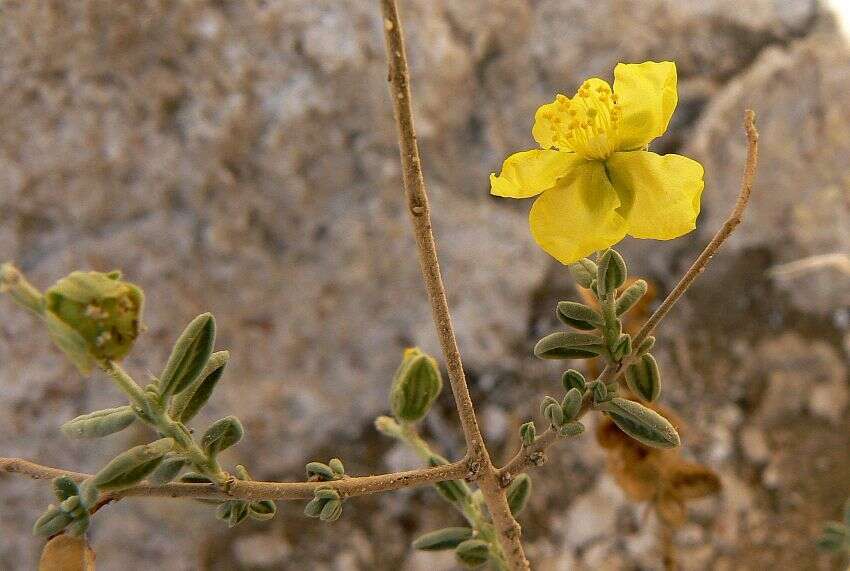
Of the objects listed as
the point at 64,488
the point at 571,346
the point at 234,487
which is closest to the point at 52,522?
the point at 64,488

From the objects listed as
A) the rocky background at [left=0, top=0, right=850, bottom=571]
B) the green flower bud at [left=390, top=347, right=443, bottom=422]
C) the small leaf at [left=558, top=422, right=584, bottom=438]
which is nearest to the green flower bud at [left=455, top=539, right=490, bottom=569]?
the green flower bud at [left=390, top=347, right=443, bottom=422]

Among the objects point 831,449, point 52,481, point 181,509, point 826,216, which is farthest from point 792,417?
point 52,481

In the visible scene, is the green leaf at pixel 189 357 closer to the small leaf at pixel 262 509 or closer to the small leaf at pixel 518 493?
the small leaf at pixel 262 509

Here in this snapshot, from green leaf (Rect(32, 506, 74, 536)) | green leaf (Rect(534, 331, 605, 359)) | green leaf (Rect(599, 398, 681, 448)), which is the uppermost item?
green leaf (Rect(534, 331, 605, 359))

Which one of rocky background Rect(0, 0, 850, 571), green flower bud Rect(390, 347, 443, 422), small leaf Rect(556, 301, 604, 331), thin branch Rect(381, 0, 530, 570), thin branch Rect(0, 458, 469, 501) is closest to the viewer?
thin branch Rect(381, 0, 530, 570)

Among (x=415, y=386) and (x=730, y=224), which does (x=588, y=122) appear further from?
(x=415, y=386)

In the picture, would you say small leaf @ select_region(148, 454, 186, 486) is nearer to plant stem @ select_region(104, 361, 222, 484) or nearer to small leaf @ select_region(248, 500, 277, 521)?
plant stem @ select_region(104, 361, 222, 484)
